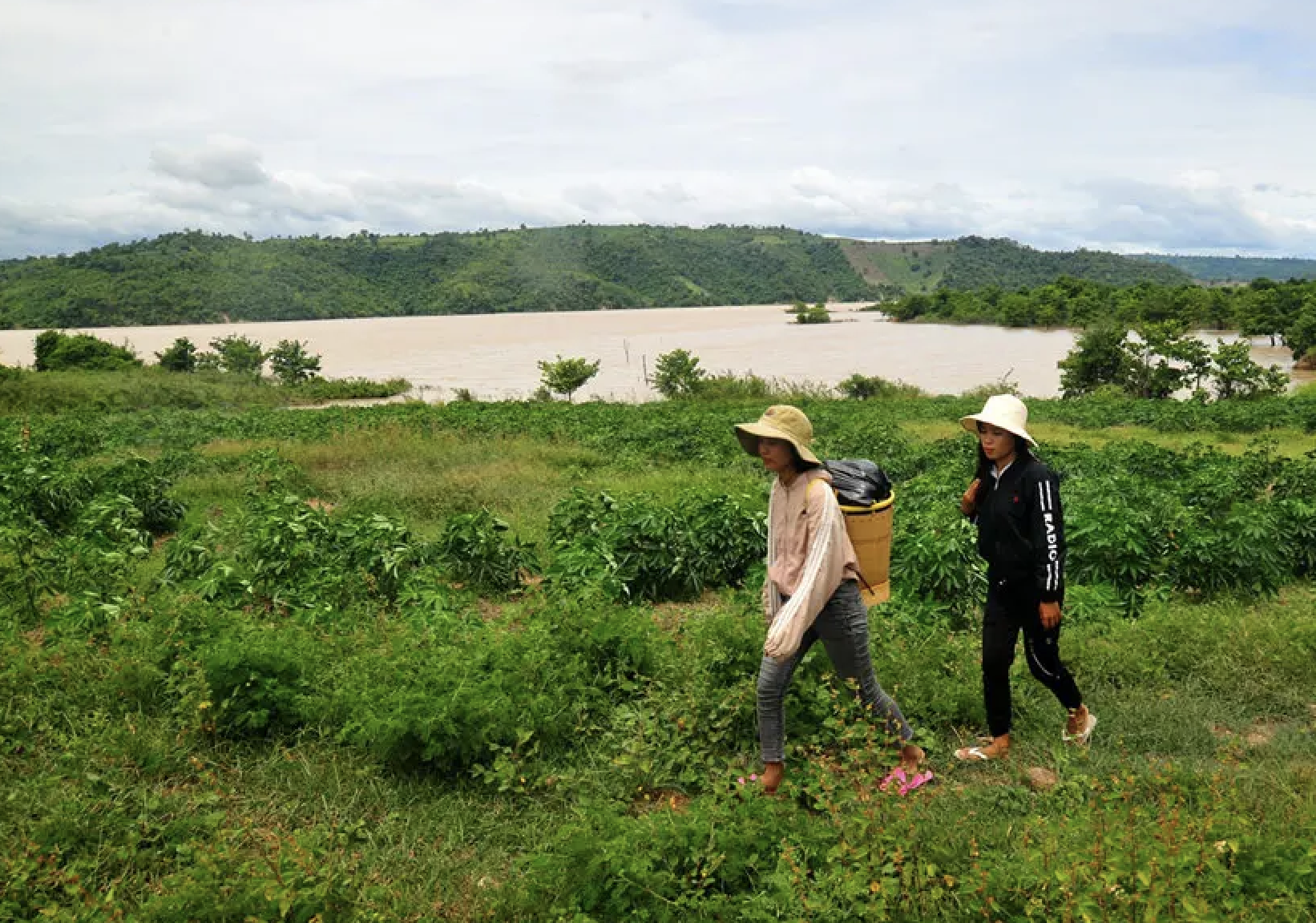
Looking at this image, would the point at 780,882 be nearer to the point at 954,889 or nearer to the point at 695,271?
the point at 954,889

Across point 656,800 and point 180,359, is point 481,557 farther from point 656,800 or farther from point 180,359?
point 180,359

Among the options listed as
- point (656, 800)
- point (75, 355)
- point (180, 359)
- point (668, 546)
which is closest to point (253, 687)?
point (656, 800)

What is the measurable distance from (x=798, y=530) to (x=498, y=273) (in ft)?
417

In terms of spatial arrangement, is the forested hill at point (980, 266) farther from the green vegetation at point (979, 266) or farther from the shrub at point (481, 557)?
the shrub at point (481, 557)

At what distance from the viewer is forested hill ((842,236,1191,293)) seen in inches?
5674

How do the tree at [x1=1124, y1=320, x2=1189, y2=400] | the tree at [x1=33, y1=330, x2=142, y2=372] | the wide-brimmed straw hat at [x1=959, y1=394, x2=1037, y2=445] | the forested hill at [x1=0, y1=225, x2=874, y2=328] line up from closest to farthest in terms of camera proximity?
1. the wide-brimmed straw hat at [x1=959, y1=394, x2=1037, y2=445]
2. the tree at [x1=1124, y1=320, x2=1189, y2=400]
3. the tree at [x1=33, y1=330, x2=142, y2=372]
4. the forested hill at [x1=0, y1=225, x2=874, y2=328]

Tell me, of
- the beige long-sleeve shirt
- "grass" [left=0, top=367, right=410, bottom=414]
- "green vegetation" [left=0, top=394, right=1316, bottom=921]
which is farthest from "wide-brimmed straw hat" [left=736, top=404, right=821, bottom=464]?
"grass" [left=0, top=367, right=410, bottom=414]

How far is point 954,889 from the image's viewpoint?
3.12m

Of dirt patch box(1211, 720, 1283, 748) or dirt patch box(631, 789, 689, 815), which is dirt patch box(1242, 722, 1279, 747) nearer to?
dirt patch box(1211, 720, 1283, 748)

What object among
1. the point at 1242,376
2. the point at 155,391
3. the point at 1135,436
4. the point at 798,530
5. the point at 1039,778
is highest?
the point at 798,530

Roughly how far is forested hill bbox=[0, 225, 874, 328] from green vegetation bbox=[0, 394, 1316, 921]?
95.7 m

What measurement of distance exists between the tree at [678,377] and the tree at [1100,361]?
1662 cm

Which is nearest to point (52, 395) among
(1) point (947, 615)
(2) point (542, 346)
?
(1) point (947, 615)

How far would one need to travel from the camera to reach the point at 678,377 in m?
37.3
